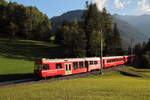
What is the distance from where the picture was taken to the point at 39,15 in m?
106

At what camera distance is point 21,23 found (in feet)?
310

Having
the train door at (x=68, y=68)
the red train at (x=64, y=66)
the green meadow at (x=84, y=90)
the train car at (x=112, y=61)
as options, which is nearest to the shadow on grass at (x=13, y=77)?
the green meadow at (x=84, y=90)

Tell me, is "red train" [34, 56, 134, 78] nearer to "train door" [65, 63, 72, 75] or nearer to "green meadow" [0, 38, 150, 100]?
"train door" [65, 63, 72, 75]

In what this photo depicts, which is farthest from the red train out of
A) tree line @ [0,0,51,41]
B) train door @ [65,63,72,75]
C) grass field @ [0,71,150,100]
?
tree line @ [0,0,51,41]

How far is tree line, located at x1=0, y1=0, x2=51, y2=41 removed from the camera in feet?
310

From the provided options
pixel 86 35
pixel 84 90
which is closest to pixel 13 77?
pixel 84 90

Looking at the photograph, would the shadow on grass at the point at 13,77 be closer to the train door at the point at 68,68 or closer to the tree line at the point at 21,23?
the train door at the point at 68,68

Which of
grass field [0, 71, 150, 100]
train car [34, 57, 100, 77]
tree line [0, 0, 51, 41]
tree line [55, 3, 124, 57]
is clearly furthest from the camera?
tree line [0, 0, 51, 41]

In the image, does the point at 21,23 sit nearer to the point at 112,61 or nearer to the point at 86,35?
the point at 86,35

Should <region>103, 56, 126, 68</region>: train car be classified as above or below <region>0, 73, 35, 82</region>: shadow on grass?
above

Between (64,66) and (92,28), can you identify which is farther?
(92,28)

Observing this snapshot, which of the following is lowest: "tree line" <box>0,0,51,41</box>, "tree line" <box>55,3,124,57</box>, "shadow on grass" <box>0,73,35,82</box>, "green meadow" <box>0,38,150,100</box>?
"shadow on grass" <box>0,73,35,82</box>

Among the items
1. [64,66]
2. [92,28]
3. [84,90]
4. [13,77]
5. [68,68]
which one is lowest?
[13,77]

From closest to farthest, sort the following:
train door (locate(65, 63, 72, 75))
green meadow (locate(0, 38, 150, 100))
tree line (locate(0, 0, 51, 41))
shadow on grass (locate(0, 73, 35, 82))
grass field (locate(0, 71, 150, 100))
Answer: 1. grass field (locate(0, 71, 150, 100))
2. green meadow (locate(0, 38, 150, 100))
3. shadow on grass (locate(0, 73, 35, 82))
4. train door (locate(65, 63, 72, 75))
5. tree line (locate(0, 0, 51, 41))
